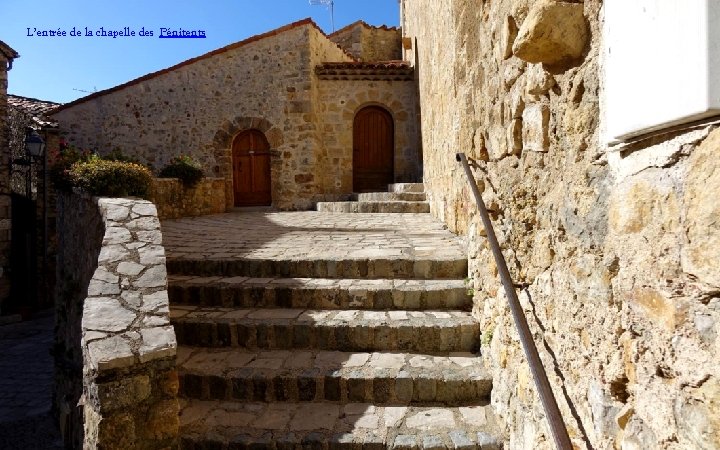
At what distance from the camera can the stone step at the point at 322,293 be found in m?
3.54

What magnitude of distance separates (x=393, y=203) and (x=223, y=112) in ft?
20.0

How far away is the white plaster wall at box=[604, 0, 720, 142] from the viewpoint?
2.66ft

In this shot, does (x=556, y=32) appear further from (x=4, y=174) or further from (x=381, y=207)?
(x=4, y=174)

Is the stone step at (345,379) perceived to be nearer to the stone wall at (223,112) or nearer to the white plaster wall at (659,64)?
the white plaster wall at (659,64)

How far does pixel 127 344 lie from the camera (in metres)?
2.50

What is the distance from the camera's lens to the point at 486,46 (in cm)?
271

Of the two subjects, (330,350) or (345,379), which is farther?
(330,350)

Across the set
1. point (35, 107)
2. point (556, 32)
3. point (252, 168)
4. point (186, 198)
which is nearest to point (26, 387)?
point (186, 198)

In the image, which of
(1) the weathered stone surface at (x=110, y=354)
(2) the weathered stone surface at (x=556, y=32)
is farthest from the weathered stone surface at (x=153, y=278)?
(2) the weathered stone surface at (x=556, y=32)

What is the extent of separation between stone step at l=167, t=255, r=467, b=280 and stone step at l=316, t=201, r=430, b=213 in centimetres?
431

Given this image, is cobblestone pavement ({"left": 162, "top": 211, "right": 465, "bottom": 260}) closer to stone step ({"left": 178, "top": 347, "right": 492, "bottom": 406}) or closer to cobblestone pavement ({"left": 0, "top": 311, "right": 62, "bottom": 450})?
stone step ({"left": 178, "top": 347, "right": 492, "bottom": 406})

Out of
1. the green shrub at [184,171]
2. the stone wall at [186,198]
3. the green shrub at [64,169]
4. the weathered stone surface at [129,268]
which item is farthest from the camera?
the green shrub at [184,171]

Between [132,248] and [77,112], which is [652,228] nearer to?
[132,248]

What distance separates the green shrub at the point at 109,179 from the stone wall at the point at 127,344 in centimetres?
135
